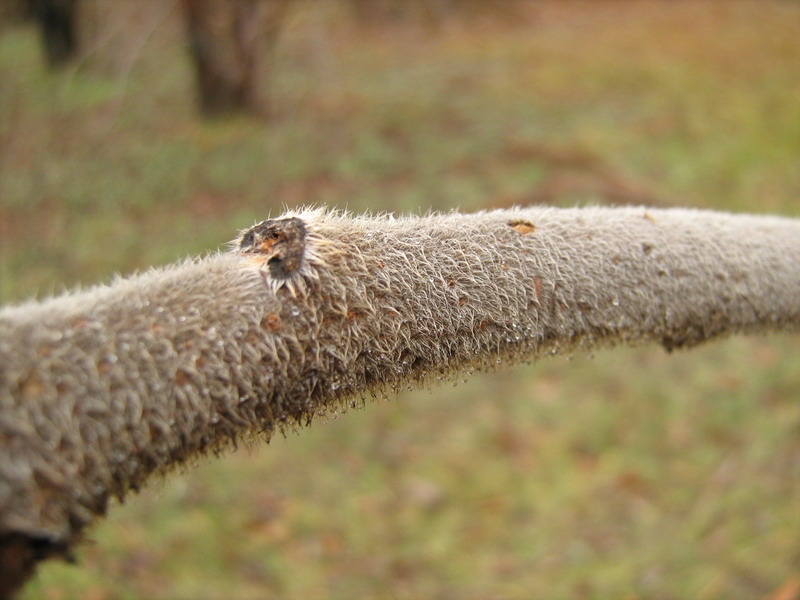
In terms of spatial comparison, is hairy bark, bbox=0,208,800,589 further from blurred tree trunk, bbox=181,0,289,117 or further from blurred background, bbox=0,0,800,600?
blurred tree trunk, bbox=181,0,289,117

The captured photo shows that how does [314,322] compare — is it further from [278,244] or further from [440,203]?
[440,203]

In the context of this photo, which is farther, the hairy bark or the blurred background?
the blurred background

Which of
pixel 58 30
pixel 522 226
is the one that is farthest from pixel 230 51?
pixel 522 226

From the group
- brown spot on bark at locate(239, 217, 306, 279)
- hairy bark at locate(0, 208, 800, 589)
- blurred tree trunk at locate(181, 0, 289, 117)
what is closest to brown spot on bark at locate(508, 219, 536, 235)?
hairy bark at locate(0, 208, 800, 589)

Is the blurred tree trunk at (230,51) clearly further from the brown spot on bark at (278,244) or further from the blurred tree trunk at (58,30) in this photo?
the brown spot on bark at (278,244)

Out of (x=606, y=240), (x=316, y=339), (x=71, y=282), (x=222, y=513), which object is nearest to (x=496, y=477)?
(x=222, y=513)

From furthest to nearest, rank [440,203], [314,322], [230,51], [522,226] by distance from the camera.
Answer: [230,51] < [440,203] < [522,226] < [314,322]

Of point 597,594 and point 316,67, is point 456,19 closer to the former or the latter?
point 316,67
